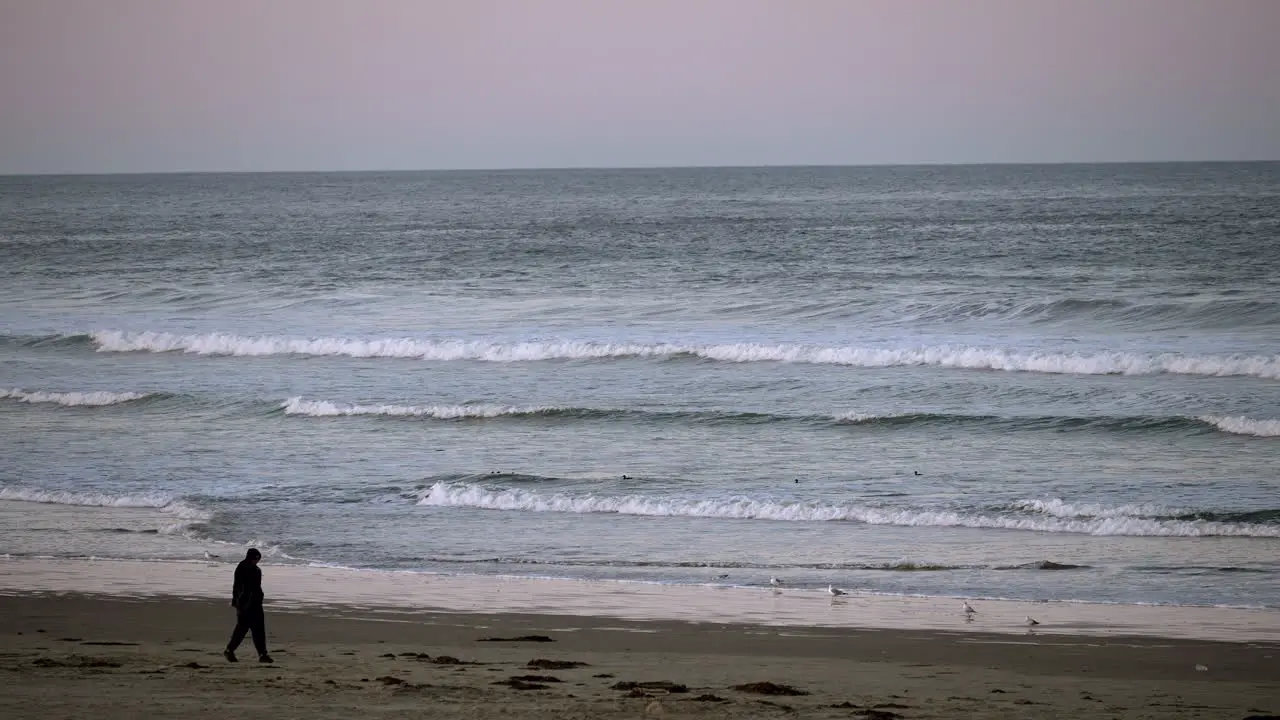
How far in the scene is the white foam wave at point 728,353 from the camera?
1057 inches

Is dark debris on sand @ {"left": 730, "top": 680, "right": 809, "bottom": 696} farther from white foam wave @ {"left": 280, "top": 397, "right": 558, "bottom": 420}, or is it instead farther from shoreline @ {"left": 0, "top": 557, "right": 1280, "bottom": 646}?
white foam wave @ {"left": 280, "top": 397, "right": 558, "bottom": 420}

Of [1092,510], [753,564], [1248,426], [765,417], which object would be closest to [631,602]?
[753,564]

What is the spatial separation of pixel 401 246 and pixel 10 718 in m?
56.5

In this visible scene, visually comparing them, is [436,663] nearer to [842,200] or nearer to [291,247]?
[291,247]

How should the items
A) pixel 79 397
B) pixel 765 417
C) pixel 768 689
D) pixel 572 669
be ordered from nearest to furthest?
1. pixel 768 689
2. pixel 572 669
3. pixel 765 417
4. pixel 79 397

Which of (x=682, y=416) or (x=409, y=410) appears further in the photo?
(x=409, y=410)

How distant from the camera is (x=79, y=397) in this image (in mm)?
27375

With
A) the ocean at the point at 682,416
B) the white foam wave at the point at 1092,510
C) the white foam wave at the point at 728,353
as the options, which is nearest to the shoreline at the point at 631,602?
the ocean at the point at 682,416

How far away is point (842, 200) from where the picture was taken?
363 feet

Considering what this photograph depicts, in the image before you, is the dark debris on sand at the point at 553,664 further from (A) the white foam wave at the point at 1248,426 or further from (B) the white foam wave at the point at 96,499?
(A) the white foam wave at the point at 1248,426

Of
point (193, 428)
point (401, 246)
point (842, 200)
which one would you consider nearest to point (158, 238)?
point (401, 246)

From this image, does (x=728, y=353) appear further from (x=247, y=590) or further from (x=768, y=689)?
(x=768, y=689)

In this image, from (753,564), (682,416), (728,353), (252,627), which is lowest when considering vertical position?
(753,564)

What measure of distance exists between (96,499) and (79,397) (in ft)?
30.9
